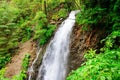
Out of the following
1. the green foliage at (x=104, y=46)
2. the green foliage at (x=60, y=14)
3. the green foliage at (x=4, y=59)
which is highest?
the green foliage at (x=104, y=46)

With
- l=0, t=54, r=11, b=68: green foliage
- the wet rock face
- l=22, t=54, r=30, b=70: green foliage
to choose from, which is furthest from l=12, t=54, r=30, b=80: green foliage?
the wet rock face

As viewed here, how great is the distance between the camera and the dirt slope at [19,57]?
46.1 ft

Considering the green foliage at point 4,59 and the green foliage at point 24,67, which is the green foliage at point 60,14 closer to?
the green foliage at point 24,67

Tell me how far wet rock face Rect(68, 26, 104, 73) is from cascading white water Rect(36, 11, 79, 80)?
0.45 metres

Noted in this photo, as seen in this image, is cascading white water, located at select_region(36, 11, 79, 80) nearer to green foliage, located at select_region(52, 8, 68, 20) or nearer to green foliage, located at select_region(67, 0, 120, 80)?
green foliage, located at select_region(52, 8, 68, 20)

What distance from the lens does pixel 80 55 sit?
409 inches

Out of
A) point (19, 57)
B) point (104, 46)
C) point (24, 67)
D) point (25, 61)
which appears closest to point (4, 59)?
point (19, 57)

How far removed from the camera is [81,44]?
35.1 feet

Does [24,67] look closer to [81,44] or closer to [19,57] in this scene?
[19,57]

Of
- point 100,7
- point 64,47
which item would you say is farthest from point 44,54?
point 100,7

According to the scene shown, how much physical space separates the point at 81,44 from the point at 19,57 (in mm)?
5862

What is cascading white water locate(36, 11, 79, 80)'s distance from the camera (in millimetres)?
11109

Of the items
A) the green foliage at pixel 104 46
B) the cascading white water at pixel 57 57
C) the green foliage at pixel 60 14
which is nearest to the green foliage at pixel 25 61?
the cascading white water at pixel 57 57

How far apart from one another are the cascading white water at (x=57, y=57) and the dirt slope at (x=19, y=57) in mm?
1933
